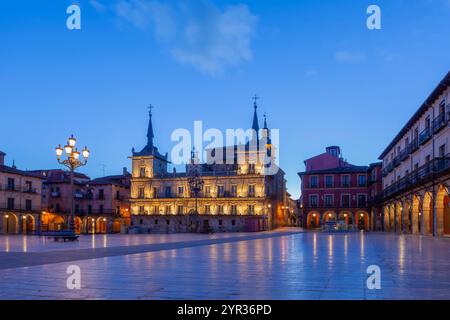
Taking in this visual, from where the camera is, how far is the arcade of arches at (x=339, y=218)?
222 ft

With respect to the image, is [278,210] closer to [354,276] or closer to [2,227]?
[2,227]

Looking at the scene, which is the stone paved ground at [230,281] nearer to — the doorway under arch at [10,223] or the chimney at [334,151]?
the doorway under arch at [10,223]

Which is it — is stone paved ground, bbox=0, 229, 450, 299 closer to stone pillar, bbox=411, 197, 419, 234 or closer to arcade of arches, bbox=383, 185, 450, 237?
arcade of arches, bbox=383, 185, 450, 237

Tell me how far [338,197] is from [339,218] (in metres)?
3.17

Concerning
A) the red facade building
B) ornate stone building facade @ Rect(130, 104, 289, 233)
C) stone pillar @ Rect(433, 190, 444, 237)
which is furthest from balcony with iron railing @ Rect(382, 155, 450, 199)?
ornate stone building facade @ Rect(130, 104, 289, 233)

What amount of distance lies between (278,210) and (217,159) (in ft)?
46.9

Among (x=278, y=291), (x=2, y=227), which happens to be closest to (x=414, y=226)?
(x=278, y=291)

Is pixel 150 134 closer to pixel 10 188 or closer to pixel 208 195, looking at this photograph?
pixel 208 195

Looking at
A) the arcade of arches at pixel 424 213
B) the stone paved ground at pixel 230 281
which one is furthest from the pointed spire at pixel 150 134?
the stone paved ground at pixel 230 281

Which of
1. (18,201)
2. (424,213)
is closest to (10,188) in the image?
(18,201)

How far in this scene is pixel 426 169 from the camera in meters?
31.2

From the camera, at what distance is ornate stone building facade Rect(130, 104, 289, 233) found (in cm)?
7019

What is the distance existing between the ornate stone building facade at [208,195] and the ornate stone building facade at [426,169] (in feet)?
84.8

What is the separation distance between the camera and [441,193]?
97.6 ft
